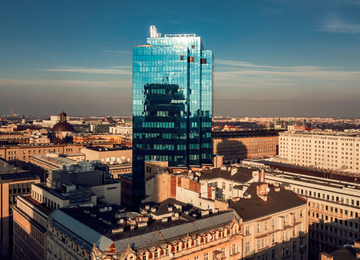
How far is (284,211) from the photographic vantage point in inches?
2963

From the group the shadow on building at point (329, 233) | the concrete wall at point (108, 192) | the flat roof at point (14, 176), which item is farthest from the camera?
the flat roof at point (14, 176)

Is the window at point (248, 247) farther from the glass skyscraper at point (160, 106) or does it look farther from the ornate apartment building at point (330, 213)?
the glass skyscraper at point (160, 106)

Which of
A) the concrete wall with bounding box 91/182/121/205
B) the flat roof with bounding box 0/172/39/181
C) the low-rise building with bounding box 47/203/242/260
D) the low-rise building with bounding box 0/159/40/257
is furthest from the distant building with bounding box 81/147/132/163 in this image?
the low-rise building with bounding box 47/203/242/260

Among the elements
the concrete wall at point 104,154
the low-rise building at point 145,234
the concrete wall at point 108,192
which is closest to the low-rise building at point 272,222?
the low-rise building at point 145,234

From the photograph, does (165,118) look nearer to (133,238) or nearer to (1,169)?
(1,169)

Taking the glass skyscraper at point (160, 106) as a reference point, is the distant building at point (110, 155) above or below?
below

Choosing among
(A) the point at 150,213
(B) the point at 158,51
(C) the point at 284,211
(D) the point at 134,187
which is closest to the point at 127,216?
(A) the point at 150,213

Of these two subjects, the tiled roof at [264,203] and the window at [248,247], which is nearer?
the window at [248,247]

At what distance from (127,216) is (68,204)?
2495 cm

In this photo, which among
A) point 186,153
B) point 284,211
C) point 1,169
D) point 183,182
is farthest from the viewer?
point 186,153

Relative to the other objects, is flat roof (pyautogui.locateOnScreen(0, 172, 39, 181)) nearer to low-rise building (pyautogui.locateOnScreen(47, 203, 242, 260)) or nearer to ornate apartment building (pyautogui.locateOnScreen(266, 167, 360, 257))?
low-rise building (pyautogui.locateOnScreen(47, 203, 242, 260))

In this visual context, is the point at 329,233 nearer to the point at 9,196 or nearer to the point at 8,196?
the point at 9,196

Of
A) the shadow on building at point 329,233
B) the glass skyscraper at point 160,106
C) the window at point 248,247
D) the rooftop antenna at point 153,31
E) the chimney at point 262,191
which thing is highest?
the rooftop antenna at point 153,31

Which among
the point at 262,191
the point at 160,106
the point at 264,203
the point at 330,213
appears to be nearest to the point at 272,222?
the point at 264,203
